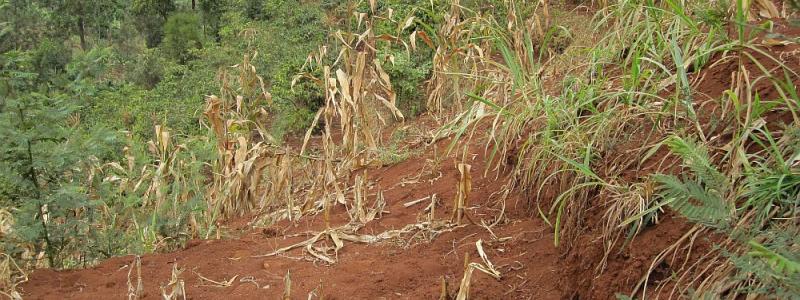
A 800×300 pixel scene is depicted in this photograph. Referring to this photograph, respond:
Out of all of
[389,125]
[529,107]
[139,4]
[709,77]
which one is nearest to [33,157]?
[529,107]

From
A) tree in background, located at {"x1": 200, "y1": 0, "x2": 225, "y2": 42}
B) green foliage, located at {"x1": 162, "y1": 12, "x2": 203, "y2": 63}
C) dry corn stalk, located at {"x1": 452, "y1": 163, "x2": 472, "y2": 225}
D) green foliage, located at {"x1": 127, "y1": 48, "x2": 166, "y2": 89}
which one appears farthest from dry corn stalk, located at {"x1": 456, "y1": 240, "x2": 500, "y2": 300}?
green foliage, located at {"x1": 127, "y1": 48, "x2": 166, "y2": 89}

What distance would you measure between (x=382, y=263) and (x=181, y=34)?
16.8 meters

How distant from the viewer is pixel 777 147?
2029 mm

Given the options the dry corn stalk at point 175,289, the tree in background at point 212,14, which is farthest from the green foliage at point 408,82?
the tree in background at point 212,14

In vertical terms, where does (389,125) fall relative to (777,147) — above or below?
below

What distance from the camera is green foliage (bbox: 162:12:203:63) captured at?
18562mm

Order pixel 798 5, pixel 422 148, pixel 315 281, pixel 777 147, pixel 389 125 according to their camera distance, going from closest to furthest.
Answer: pixel 798 5 < pixel 777 147 < pixel 315 281 < pixel 422 148 < pixel 389 125

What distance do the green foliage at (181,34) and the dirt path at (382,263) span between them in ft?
51.1

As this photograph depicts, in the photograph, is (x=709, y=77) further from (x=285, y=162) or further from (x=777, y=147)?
(x=285, y=162)

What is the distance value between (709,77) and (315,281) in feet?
5.19

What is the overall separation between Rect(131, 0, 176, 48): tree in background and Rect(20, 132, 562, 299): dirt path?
1817 cm

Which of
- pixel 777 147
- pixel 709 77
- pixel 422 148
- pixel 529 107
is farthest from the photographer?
pixel 422 148

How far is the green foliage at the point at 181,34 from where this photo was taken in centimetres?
1856

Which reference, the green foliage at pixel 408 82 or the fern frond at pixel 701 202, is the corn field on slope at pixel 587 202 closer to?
the fern frond at pixel 701 202
